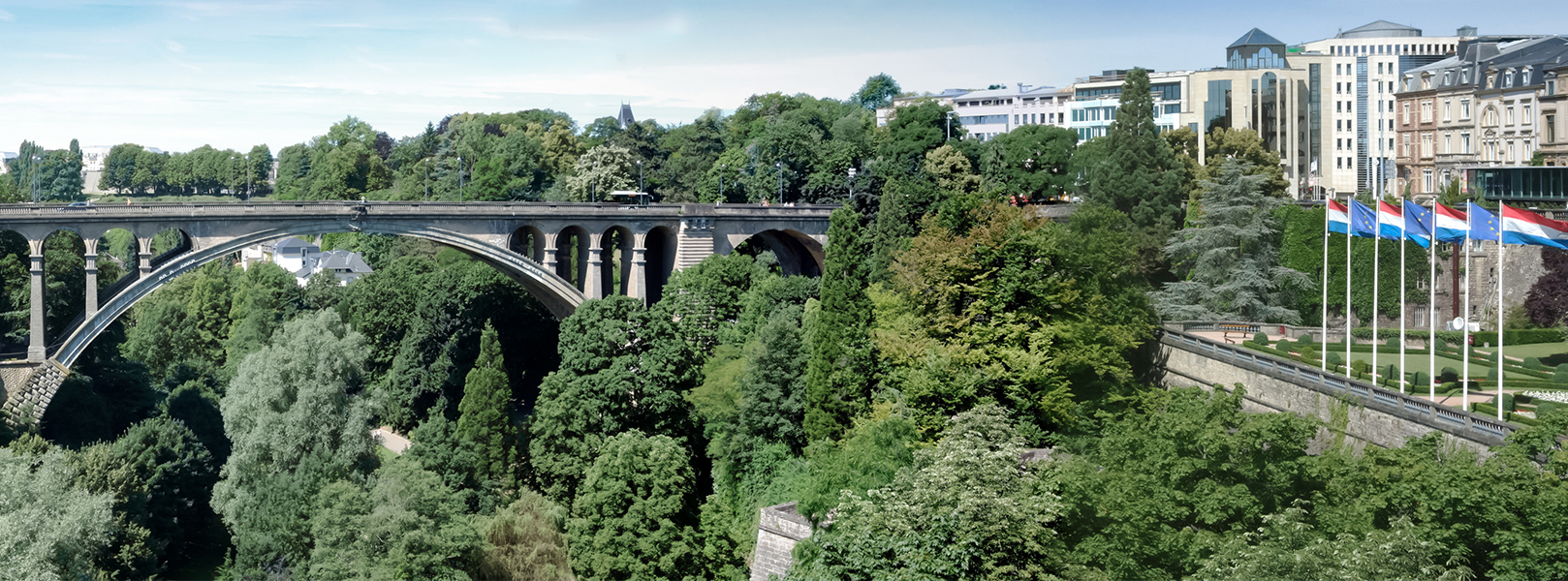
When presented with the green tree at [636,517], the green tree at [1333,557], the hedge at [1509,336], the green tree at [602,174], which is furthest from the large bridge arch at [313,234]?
the green tree at [1333,557]

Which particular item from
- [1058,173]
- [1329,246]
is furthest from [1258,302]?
[1058,173]

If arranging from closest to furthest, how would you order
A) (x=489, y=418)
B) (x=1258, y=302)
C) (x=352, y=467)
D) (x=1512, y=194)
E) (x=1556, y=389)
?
(x=1556, y=389), (x=352, y=467), (x=489, y=418), (x=1258, y=302), (x=1512, y=194)

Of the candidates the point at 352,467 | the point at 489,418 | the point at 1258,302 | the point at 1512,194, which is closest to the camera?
the point at 352,467

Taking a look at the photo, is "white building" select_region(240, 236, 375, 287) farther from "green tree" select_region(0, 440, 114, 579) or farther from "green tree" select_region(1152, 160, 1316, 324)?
"green tree" select_region(0, 440, 114, 579)

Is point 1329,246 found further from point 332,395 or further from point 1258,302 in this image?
point 332,395

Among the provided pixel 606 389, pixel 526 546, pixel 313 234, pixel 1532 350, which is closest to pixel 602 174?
pixel 313 234

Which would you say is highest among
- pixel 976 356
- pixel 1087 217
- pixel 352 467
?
pixel 1087 217

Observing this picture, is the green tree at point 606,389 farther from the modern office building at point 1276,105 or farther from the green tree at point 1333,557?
the modern office building at point 1276,105
